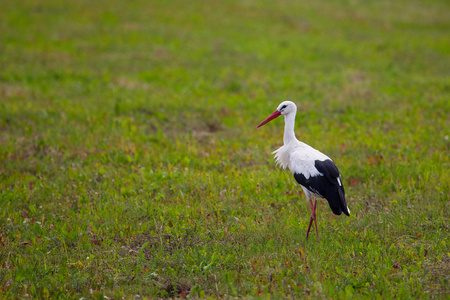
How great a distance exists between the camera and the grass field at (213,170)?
197 inches

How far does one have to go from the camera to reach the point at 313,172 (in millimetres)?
5824

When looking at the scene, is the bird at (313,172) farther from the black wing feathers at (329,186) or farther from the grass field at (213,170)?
the grass field at (213,170)

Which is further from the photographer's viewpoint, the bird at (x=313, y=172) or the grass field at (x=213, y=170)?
the bird at (x=313, y=172)

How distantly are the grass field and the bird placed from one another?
51cm

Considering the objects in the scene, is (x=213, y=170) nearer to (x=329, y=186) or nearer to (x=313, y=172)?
(x=313, y=172)

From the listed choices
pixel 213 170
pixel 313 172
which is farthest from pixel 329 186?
pixel 213 170

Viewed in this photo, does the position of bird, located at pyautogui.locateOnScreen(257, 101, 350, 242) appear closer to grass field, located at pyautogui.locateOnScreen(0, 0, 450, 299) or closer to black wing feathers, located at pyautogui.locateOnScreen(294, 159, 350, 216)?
black wing feathers, located at pyautogui.locateOnScreen(294, 159, 350, 216)

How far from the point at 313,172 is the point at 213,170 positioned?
100 inches

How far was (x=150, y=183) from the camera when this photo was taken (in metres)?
7.36

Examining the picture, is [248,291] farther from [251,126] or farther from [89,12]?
[89,12]

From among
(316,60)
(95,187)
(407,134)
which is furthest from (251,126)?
(316,60)

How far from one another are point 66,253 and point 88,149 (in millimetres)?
3611

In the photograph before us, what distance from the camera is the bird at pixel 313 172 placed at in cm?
555

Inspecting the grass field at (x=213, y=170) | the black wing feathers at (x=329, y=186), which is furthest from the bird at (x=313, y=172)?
the grass field at (x=213, y=170)
